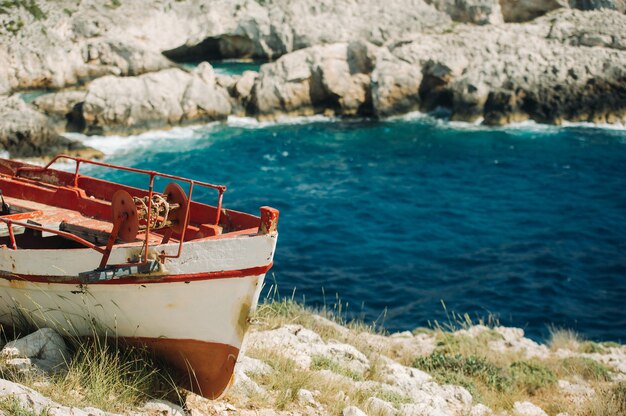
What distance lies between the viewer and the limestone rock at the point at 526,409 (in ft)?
31.4

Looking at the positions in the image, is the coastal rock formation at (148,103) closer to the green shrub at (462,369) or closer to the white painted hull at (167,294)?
the green shrub at (462,369)

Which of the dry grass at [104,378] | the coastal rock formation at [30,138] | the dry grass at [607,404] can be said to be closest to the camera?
the dry grass at [104,378]

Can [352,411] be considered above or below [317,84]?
below

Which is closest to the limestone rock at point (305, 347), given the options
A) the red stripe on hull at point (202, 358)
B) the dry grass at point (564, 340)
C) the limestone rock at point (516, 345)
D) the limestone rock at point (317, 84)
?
the red stripe on hull at point (202, 358)

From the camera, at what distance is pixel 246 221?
871 centimetres

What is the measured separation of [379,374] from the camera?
9898mm

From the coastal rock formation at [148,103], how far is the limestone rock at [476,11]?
1788 cm

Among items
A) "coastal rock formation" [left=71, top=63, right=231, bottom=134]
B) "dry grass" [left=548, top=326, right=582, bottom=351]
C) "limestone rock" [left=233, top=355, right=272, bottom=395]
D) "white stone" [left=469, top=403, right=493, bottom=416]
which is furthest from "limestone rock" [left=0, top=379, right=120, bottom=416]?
"coastal rock formation" [left=71, top=63, right=231, bottom=134]

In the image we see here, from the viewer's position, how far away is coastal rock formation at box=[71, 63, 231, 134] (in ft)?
102

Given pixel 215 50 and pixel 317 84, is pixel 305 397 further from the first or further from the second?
pixel 215 50

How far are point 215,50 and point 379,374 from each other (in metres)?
40.0

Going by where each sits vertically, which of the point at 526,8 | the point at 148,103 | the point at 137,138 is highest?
the point at 526,8

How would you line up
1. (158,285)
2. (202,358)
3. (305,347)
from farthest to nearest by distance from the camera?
(305,347), (202,358), (158,285)

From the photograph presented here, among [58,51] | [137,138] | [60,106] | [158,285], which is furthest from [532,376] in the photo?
[58,51]
